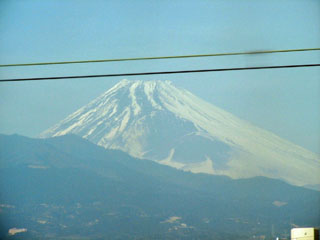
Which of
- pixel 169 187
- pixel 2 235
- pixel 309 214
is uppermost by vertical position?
pixel 169 187

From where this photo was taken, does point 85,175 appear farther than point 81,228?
Yes

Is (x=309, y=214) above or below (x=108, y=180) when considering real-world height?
below

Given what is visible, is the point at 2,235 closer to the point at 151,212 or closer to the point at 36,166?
the point at 36,166

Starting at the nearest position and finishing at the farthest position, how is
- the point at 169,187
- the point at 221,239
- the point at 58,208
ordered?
the point at 221,239 → the point at 169,187 → the point at 58,208

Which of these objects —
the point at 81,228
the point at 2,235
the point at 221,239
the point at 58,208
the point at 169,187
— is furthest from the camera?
the point at 58,208

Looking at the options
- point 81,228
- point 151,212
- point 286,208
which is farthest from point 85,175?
point 286,208

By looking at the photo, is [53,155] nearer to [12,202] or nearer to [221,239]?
[12,202]

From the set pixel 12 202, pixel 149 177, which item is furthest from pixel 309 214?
pixel 12 202
